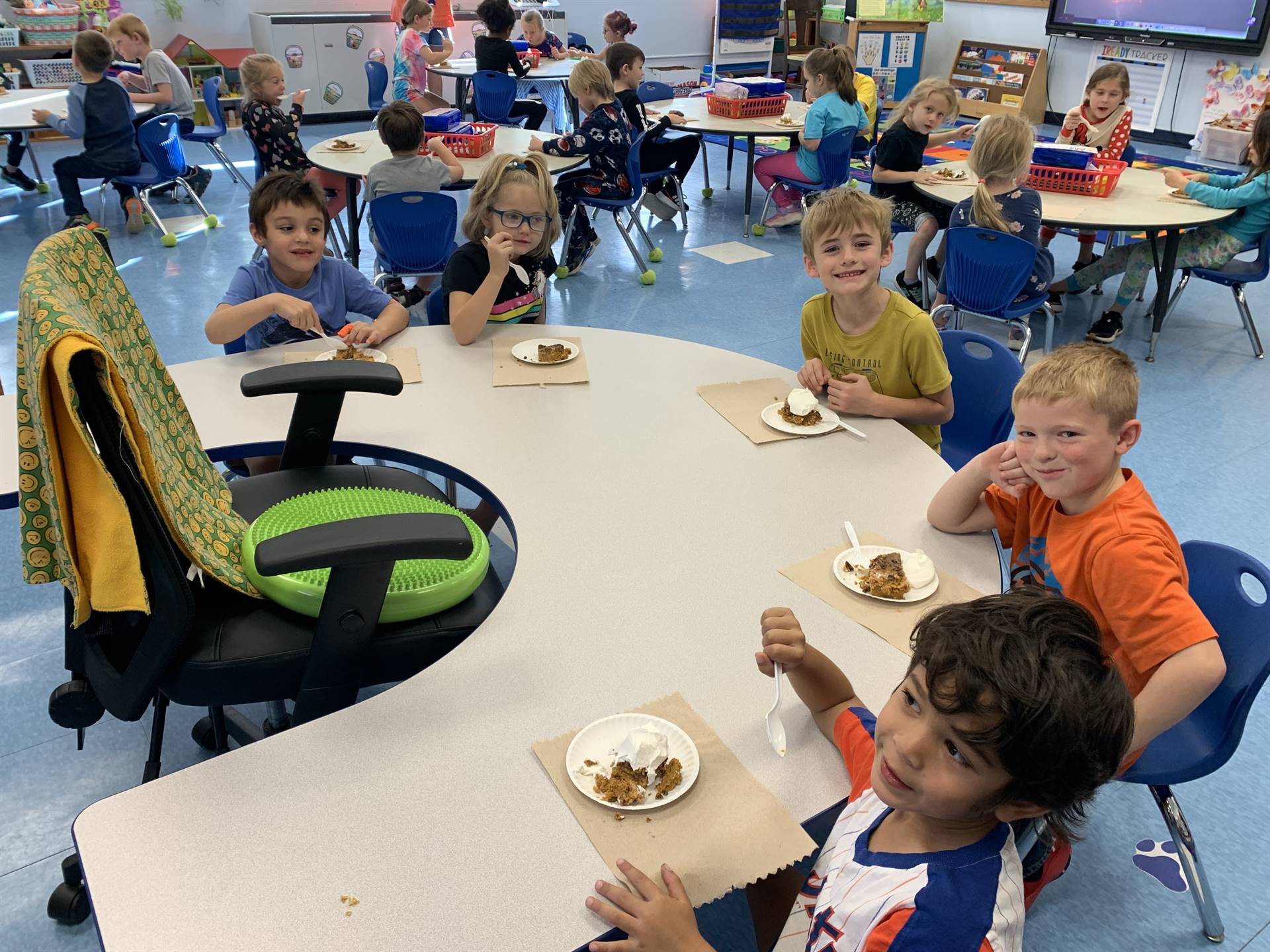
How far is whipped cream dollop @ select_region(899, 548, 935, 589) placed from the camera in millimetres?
1406

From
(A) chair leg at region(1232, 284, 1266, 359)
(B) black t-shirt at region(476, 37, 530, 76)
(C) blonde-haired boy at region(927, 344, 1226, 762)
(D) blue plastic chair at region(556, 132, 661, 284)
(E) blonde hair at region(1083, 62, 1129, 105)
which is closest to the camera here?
(C) blonde-haired boy at region(927, 344, 1226, 762)

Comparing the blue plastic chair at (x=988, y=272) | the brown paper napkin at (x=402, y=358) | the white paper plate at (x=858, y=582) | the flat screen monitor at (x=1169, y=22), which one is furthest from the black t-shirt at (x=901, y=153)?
the flat screen monitor at (x=1169, y=22)

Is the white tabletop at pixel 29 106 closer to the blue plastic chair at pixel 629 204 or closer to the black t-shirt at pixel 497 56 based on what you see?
the black t-shirt at pixel 497 56

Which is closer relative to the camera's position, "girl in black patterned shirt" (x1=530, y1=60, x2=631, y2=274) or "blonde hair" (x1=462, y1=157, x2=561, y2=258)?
"blonde hair" (x1=462, y1=157, x2=561, y2=258)

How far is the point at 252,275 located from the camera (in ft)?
7.94

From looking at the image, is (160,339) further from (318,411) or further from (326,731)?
(326,731)

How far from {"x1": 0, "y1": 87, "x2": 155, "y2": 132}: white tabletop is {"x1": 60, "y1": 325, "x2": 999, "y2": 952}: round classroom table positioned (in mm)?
4031

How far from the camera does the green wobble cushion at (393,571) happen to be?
4.64 feet

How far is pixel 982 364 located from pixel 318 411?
4.91ft

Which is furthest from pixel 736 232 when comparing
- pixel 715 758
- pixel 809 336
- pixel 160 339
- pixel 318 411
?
pixel 715 758

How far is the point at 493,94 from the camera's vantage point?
6.29 m

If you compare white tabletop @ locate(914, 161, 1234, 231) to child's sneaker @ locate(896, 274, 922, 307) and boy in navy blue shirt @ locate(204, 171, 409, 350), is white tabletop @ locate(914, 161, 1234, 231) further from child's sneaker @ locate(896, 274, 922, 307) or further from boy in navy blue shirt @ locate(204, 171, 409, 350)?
boy in navy blue shirt @ locate(204, 171, 409, 350)

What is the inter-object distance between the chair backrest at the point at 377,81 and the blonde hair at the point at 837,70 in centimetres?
336

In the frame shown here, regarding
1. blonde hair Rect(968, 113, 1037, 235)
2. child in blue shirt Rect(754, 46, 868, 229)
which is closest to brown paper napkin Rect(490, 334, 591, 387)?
blonde hair Rect(968, 113, 1037, 235)
